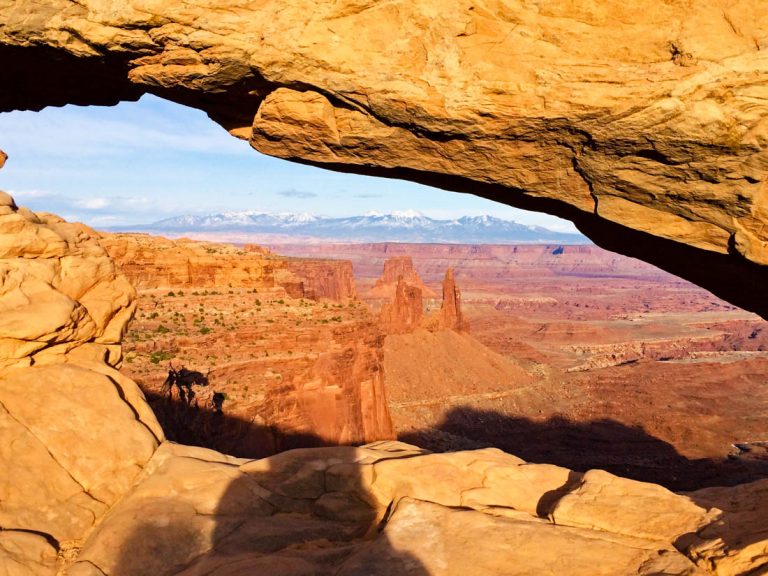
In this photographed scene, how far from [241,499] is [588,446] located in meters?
51.5

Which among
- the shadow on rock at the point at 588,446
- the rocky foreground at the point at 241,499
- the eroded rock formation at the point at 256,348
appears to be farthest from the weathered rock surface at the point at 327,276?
the rocky foreground at the point at 241,499

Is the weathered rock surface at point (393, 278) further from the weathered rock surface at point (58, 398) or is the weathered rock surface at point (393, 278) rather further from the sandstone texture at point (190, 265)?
the weathered rock surface at point (58, 398)

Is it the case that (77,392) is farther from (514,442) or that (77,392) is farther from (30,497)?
(514,442)

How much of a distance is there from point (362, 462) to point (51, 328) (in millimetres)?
4948

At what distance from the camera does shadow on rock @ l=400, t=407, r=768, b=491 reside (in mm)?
46281

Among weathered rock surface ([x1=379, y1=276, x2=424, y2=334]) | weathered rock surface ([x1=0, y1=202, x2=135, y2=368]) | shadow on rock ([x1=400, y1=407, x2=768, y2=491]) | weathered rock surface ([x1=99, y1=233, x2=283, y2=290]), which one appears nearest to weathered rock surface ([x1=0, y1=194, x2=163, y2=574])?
weathered rock surface ([x1=0, y1=202, x2=135, y2=368])

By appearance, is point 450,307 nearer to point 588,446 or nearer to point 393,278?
point 588,446

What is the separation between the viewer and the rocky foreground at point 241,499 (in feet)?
22.2

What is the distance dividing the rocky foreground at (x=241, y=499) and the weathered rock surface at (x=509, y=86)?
3.36 metres

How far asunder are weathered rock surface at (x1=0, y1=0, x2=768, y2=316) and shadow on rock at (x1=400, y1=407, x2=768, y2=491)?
128 ft

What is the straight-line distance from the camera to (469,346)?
82250 mm

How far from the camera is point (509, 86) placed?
7617 millimetres

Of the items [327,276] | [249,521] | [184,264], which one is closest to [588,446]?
Answer: [184,264]

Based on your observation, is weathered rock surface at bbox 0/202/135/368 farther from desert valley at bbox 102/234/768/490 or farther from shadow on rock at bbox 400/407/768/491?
shadow on rock at bbox 400/407/768/491
